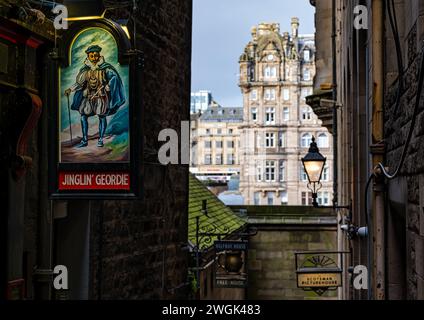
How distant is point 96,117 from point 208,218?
1077 centimetres

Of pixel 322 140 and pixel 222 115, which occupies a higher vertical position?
pixel 222 115

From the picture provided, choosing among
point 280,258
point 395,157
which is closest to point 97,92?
point 395,157

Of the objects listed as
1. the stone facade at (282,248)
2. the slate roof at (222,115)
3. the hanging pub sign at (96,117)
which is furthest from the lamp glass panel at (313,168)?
the slate roof at (222,115)

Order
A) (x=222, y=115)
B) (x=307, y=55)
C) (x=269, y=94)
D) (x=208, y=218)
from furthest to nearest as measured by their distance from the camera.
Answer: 1. (x=222, y=115)
2. (x=307, y=55)
3. (x=269, y=94)
4. (x=208, y=218)

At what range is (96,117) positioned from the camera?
700cm

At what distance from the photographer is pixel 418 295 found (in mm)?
5684

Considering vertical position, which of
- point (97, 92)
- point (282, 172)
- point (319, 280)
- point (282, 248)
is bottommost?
point (282, 248)

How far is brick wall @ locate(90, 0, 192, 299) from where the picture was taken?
367 inches

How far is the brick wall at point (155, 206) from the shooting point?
30.6ft

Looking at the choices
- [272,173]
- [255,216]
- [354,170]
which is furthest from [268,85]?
[354,170]

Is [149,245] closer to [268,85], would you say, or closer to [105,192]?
[105,192]

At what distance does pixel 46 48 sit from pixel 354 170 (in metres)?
6.71

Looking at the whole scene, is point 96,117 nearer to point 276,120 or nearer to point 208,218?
point 208,218

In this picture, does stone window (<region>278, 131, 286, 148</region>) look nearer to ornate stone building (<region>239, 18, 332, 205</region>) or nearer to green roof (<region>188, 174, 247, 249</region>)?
ornate stone building (<region>239, 18, 332, 205</region>)
